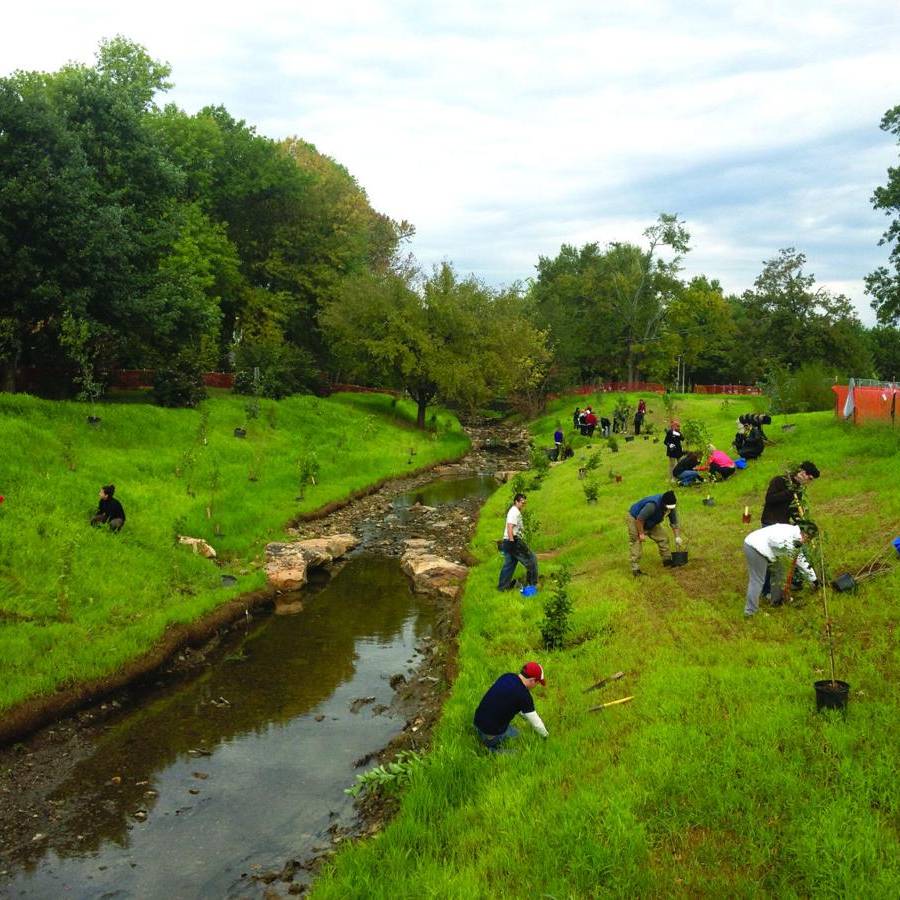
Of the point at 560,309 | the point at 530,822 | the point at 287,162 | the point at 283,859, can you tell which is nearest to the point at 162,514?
the point at 283,859

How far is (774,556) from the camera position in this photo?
11609mm

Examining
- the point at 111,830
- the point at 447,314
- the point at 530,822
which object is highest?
the point at 447,314

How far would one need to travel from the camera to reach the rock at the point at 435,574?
19438 mm

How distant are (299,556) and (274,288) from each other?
1592 inches

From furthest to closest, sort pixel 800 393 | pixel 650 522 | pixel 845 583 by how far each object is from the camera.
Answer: pixel 800 393
pixel 650 522
pixel 845 583

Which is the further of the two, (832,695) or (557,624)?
(557,624)

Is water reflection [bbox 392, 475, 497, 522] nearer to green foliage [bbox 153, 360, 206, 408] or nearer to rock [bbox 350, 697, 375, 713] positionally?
green foliage [bbox 153, 360, 206, 408]

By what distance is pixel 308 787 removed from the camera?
1041cm

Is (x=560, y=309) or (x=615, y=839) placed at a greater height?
(x=560, y=309)

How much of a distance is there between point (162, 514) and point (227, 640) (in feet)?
23.0

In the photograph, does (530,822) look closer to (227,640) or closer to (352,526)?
(227,640)

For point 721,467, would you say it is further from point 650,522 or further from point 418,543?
point 418,543

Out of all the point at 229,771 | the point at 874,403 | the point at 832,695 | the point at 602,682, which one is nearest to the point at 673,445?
the point at 874,403

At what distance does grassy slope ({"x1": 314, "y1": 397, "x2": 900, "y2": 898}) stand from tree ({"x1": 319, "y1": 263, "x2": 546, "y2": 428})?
34.9 m
